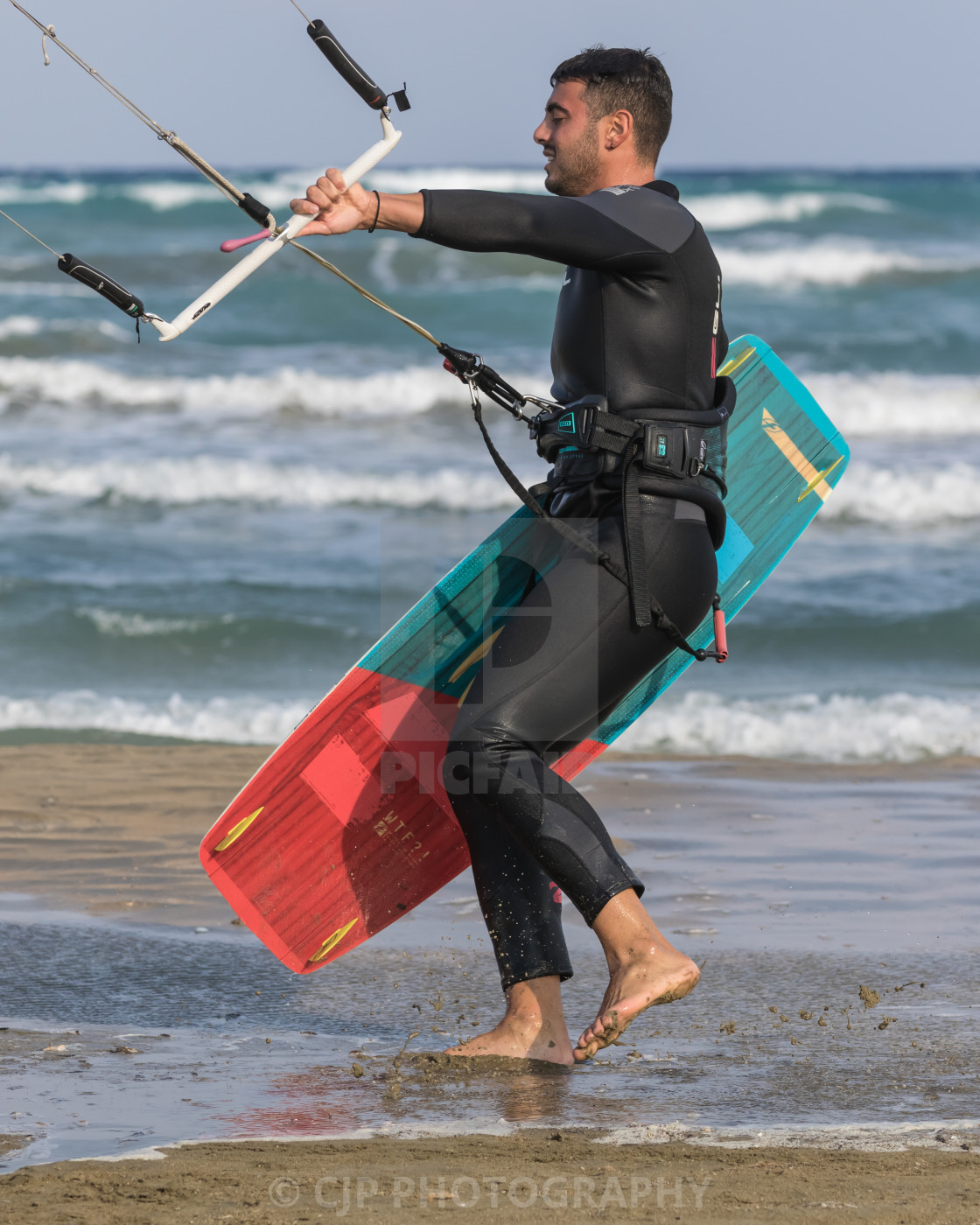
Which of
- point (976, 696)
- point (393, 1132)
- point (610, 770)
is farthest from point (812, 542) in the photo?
point (393, 1132)

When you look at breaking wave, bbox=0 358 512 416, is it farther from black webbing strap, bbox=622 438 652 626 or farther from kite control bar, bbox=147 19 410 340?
black webbing strap, bbox=622 438 652 626

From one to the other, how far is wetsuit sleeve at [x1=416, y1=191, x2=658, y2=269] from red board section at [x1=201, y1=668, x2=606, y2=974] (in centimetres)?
128

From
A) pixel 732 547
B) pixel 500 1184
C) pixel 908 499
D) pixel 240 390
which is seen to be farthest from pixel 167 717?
pixel 240 390

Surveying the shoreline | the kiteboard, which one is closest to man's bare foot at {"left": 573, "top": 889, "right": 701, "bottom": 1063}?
the kiteboard

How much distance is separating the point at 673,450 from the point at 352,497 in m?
9.22

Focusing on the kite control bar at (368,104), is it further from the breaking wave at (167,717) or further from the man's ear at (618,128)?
the breaking wave at (167,717)

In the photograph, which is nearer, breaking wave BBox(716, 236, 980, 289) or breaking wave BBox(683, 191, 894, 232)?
breaking wave BBox(716, 236, 980, 289)

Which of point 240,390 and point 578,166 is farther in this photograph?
point 240,390

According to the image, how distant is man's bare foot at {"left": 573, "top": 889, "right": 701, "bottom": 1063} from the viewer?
284cm

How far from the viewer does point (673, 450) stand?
300 cm

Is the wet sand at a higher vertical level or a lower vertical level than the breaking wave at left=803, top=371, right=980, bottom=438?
lower

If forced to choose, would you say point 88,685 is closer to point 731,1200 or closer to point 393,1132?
point 393,1132

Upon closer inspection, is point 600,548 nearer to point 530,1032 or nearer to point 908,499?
point 530,1032

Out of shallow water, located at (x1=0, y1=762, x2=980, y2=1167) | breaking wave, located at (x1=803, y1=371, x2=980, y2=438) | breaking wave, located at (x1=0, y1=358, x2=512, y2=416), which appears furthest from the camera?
breaking wave, located at (x1=0, y1=358, x2=512, y2=416)
